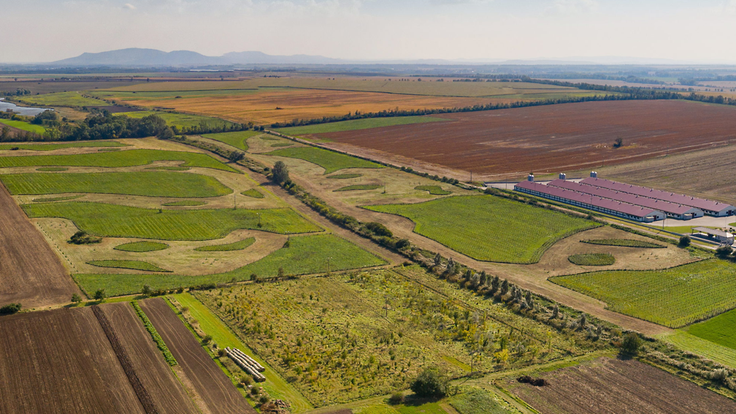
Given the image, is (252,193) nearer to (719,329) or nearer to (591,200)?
(591,200)

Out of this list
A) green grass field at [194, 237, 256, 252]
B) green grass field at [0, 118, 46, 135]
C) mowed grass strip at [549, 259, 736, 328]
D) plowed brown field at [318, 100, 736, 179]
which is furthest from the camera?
green grass field at [0, 118, 46, 135]

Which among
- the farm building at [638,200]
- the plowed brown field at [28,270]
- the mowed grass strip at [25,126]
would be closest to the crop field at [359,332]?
the plowed brown field at [28,270]

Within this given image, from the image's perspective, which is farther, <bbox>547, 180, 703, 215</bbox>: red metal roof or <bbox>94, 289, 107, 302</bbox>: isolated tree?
<bbox>547, 180, 703, 215</bbox>: red metal roof

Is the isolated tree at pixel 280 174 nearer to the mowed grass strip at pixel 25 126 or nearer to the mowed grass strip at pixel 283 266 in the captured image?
the mowed grass strip at pixel 283 266

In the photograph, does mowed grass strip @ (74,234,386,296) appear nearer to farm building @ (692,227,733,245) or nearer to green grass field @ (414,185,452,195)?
green grass field @ (414,185,452,195)

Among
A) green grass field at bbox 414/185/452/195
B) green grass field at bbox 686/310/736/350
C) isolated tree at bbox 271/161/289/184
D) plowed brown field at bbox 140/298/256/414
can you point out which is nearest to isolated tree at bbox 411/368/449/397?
plowed brown field at bbox 140/298/256/414

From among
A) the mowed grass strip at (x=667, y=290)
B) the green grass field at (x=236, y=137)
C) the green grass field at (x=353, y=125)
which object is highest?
the green grass field at (x=353, y=125)
